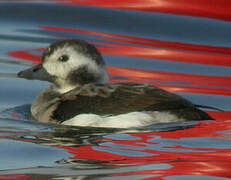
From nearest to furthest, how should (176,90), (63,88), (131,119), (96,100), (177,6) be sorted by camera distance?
(131,119), (96,100), (63,88), (176,90), (177,6)

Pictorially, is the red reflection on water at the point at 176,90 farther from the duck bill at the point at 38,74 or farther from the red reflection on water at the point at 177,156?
the duck bill at the point at 38,74

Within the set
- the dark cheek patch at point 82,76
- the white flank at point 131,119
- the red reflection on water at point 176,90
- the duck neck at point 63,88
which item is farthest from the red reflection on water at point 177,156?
the duck neck at point 63,88

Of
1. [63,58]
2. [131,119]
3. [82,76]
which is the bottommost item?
[131,119]

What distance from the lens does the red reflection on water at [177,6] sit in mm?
10719

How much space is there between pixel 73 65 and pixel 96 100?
88 centimetres

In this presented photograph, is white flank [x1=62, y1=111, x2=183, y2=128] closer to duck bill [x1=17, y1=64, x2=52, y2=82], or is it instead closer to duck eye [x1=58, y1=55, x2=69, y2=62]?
duck eye [x1=58, y1=55, x2=69, y2=62]

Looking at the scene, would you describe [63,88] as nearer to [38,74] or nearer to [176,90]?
[38,74]

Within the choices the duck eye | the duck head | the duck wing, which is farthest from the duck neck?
the duck wing

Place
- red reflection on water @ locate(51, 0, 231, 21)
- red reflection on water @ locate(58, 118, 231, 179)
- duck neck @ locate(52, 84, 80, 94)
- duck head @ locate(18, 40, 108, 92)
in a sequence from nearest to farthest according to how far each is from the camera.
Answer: red reflection on water @ locate(58, 118, 231, 179) < duck head @ locate(18, 40, 108, 92) < duck neck @ locate(52, 84, 80, 94) < red reflection on water @ locate(51, 0, 231, 21)

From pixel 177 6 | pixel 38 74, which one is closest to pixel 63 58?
pixel 38 74

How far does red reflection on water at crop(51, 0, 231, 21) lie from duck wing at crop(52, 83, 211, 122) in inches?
174

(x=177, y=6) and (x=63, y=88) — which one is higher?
(x=177, y=6)

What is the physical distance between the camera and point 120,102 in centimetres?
610

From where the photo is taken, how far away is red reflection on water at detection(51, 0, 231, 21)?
35.2 feet
